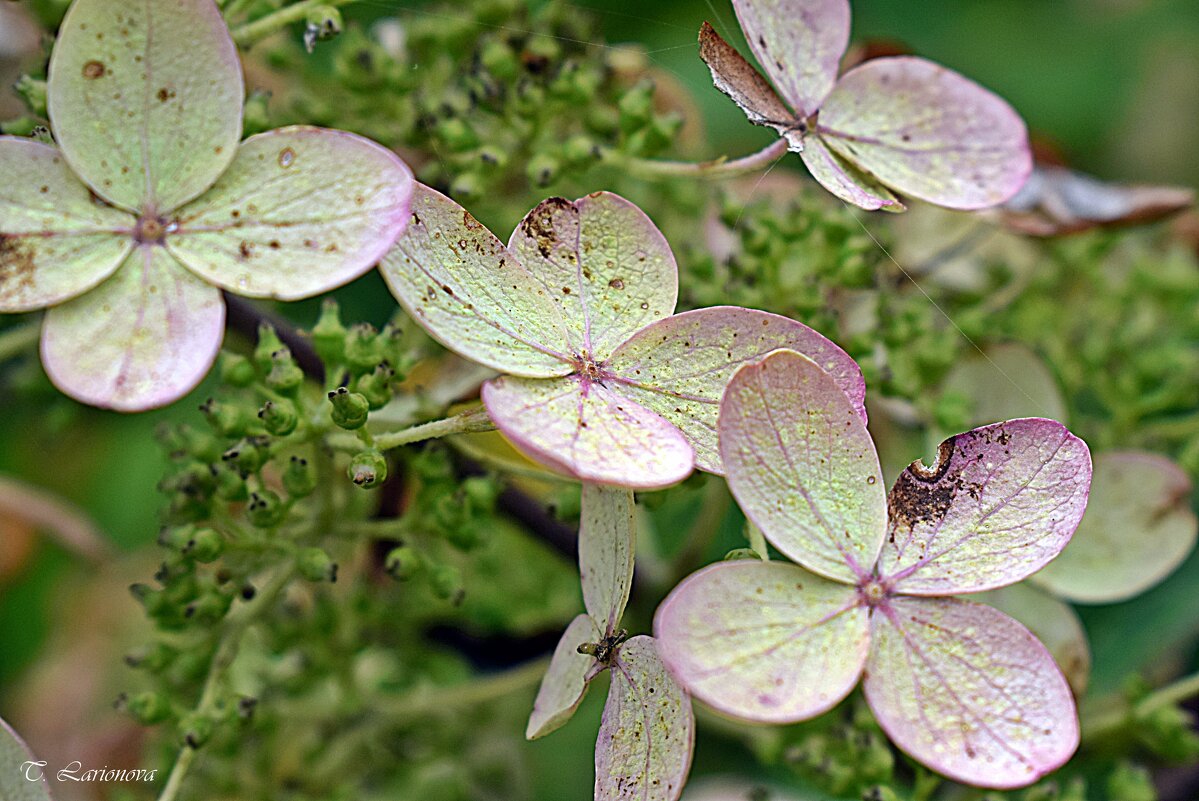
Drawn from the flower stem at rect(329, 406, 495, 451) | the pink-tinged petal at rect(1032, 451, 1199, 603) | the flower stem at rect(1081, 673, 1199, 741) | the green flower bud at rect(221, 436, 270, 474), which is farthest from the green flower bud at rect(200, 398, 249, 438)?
the flower stem at rect(1081, 673, 1199, 741)

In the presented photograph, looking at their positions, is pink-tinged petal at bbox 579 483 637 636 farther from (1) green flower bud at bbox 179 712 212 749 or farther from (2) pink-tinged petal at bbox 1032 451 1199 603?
(2) pink-tinged petal at bbox 1032 451 1199 603

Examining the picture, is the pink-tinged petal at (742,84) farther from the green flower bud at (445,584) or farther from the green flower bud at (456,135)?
the green flower bud at (445,584)

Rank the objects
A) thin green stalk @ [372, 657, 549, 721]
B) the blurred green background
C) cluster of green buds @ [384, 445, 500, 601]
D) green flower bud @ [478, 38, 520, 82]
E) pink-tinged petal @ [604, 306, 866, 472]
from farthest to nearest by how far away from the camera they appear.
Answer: the blurred green background < thin green stalk @ [372, 657, 549, 721] < green flower bud @ [478, 38, 520, 82] < cluster of green buds @ [384, 445, 500, 601] < pink-tinged petal @ [604, 306, 866, 472]

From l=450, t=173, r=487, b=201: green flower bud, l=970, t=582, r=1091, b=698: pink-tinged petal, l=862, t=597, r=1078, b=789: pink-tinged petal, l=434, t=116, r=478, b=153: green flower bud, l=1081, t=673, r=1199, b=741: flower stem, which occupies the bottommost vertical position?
l=1081, t=673, r=1199, b=741: flower stem

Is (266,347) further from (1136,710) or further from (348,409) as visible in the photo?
(1136,710)

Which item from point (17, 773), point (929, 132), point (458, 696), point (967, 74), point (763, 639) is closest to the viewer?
point (763, 639)

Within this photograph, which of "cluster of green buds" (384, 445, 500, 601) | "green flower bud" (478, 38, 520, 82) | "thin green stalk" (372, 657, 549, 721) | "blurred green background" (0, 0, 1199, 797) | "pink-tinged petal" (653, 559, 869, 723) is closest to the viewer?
"pink-tinged petal" (653, 559, 869, 723)

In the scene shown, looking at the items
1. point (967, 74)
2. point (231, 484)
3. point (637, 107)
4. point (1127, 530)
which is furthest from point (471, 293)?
point (967, 74)
